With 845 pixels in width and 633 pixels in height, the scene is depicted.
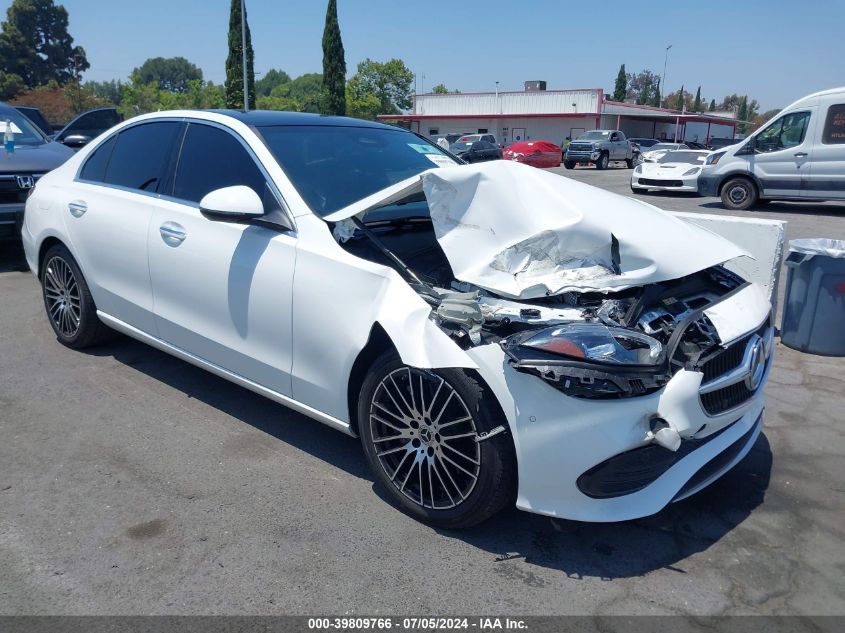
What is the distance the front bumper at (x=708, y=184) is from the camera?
47.9 ft

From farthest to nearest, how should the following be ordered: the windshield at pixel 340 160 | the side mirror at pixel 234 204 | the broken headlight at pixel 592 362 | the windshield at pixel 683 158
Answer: the windshield at pixel 683 158
the windshield at pixel 340 160
the side mirror at pixel 234 204
the broken headlight at pixel 592 362

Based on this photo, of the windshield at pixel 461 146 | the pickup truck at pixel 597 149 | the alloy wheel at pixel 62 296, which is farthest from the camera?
the pickup truck at pixel 597 149

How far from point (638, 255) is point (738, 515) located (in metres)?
1.29

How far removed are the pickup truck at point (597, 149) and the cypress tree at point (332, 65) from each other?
21087mm

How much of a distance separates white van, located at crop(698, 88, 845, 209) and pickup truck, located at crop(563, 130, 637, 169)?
18.6 metres

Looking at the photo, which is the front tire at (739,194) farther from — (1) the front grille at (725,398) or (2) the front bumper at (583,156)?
(2) the front bumper at (583,156)

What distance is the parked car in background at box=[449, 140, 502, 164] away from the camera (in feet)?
98.5

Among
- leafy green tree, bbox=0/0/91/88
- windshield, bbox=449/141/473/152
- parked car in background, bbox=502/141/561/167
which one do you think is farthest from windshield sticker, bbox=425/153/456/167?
leafy green tree, bbox=0/0/91/88

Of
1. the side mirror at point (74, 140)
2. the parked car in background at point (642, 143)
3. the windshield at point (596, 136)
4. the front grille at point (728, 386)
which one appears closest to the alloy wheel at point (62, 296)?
the side mirror at point (74, 140)

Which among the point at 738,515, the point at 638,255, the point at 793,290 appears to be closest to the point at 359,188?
the point at 638,255

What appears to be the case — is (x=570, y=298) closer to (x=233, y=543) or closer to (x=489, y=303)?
(x=489, y=303)

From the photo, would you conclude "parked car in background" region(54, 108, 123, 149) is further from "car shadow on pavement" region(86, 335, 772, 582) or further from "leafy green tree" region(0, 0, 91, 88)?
"leafy green tree" region(0, 0, 91, 88)

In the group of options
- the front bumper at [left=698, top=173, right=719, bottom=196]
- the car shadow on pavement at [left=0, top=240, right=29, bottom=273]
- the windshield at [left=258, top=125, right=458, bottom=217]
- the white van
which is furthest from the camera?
the front bumper at [left=698, top=173, right=719, bottom=196]

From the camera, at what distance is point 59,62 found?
8662 cm
